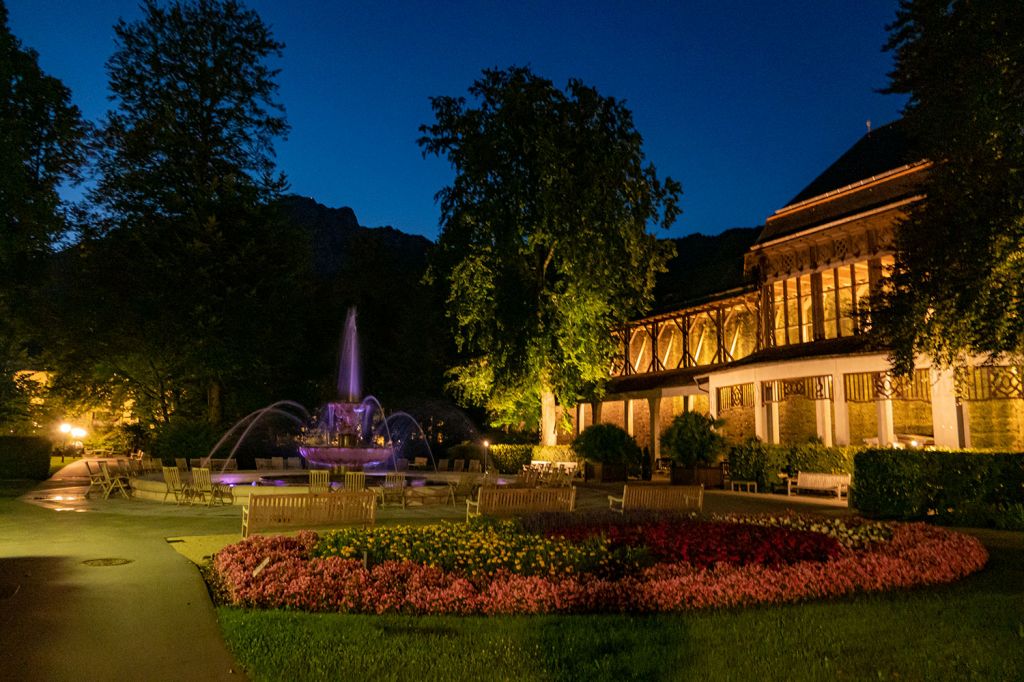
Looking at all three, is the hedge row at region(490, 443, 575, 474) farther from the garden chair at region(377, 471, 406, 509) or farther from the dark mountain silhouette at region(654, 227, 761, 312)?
the garden chair at region(377, 471, 406, 509)

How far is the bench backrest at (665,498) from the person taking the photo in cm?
1436

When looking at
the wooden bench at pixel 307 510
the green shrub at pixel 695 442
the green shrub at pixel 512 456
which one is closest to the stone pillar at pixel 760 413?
the green shrub at pixel 695 442

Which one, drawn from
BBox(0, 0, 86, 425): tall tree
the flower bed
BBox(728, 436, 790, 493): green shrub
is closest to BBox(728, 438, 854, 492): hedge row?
BBox(728, 436, 790, 493): green shrub

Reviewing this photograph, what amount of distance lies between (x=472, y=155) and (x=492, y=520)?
62.2 feet

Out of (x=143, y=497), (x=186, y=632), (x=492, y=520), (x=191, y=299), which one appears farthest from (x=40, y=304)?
(x=186, y=632)

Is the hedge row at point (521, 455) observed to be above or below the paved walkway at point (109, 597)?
above

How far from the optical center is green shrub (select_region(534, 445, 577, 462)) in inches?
1124

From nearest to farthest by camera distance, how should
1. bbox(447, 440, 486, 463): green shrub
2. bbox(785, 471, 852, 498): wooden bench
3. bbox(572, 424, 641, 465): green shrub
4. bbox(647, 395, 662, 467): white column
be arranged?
bbox(785, 471, 852, 498): wooden bench, bbox(572, 424, 641, 465): green shrub, bbox(447, 440, 486, 463): green shrub, bbox(647, 395, 662, 467): white column

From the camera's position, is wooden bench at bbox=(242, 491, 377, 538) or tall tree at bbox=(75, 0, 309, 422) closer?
wooden bench at bbox=(242, 491, 377, 538)

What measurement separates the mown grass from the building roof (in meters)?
19.3

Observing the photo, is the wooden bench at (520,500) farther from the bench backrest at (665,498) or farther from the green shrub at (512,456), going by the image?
the green shrub at (512,456)

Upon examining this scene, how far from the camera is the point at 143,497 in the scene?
777 inches

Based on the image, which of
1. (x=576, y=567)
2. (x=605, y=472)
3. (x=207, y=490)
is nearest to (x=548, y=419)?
(x=605, y=472)

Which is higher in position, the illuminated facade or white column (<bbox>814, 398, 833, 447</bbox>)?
the illuminated facade
